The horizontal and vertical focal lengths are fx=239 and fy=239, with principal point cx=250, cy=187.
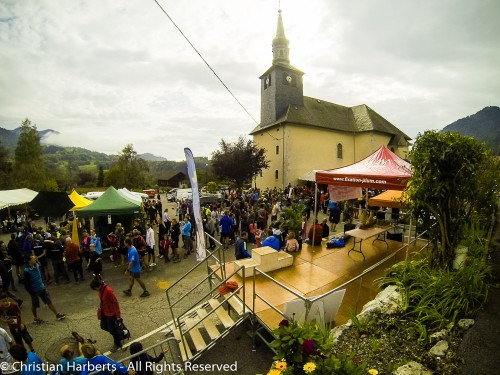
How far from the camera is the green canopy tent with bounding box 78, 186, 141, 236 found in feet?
33.0

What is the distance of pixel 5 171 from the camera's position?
95.6 feet

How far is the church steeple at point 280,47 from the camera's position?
30.7 metres

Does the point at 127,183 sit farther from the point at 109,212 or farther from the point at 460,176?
the point at 460,176

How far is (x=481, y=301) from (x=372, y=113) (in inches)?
1446

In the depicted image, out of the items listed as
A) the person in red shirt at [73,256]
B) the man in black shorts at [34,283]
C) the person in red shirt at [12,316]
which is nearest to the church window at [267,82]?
the person in red shirt at [73,256]

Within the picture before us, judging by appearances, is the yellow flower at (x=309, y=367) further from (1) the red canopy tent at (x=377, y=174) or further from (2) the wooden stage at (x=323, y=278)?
(1) the red canopy tent at (x=377, y=174)

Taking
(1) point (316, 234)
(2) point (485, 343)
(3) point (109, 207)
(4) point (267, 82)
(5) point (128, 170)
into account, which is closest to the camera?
(2) point (485, 343)

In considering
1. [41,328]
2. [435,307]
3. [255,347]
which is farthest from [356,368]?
[41,328]

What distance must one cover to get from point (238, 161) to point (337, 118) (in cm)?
1660

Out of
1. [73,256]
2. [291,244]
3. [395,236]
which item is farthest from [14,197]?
[395,236]

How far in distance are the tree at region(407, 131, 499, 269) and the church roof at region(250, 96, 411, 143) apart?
24.8m

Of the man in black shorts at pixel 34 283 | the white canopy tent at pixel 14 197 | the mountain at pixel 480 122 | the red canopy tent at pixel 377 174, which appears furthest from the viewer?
the mountain at pixel 480 122

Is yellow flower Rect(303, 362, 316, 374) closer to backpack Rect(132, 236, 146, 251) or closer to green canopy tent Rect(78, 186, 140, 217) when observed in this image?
backpack Rect(132, 236, 146, 251)

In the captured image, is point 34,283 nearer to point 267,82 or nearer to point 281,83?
point 281,83
